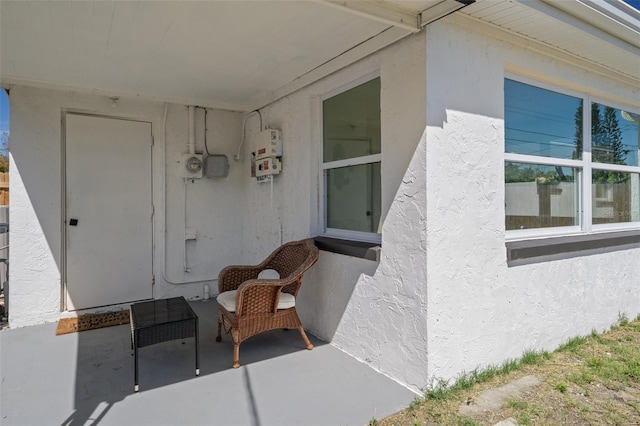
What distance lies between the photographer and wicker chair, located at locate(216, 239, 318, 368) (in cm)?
319

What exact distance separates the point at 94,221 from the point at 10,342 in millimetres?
1496

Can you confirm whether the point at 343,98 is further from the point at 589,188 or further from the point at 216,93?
the point at 589,188

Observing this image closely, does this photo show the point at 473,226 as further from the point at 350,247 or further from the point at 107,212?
the point at 107,212

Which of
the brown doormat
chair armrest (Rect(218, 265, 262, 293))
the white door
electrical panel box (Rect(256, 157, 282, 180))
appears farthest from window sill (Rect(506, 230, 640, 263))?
the white door

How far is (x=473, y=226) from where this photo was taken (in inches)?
114

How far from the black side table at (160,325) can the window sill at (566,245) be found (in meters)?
2.60

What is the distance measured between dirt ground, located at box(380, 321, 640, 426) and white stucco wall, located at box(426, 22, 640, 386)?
0.18 m

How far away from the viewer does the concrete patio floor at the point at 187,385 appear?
96.1 inches

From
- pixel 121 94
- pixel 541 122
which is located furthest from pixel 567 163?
pixel 121 94

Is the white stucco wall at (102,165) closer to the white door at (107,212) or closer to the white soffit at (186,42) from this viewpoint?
the white door at (107,212)

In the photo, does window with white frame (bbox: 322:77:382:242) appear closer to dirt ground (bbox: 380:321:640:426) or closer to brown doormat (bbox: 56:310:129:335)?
dirt ground (bbox: 380:321:640:426)

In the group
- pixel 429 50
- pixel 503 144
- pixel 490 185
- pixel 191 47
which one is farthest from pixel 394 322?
pixel 191 47

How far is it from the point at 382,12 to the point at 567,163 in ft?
8.69

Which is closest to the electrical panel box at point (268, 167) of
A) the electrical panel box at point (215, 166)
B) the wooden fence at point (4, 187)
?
the electrical panel box at point (215, 166)
